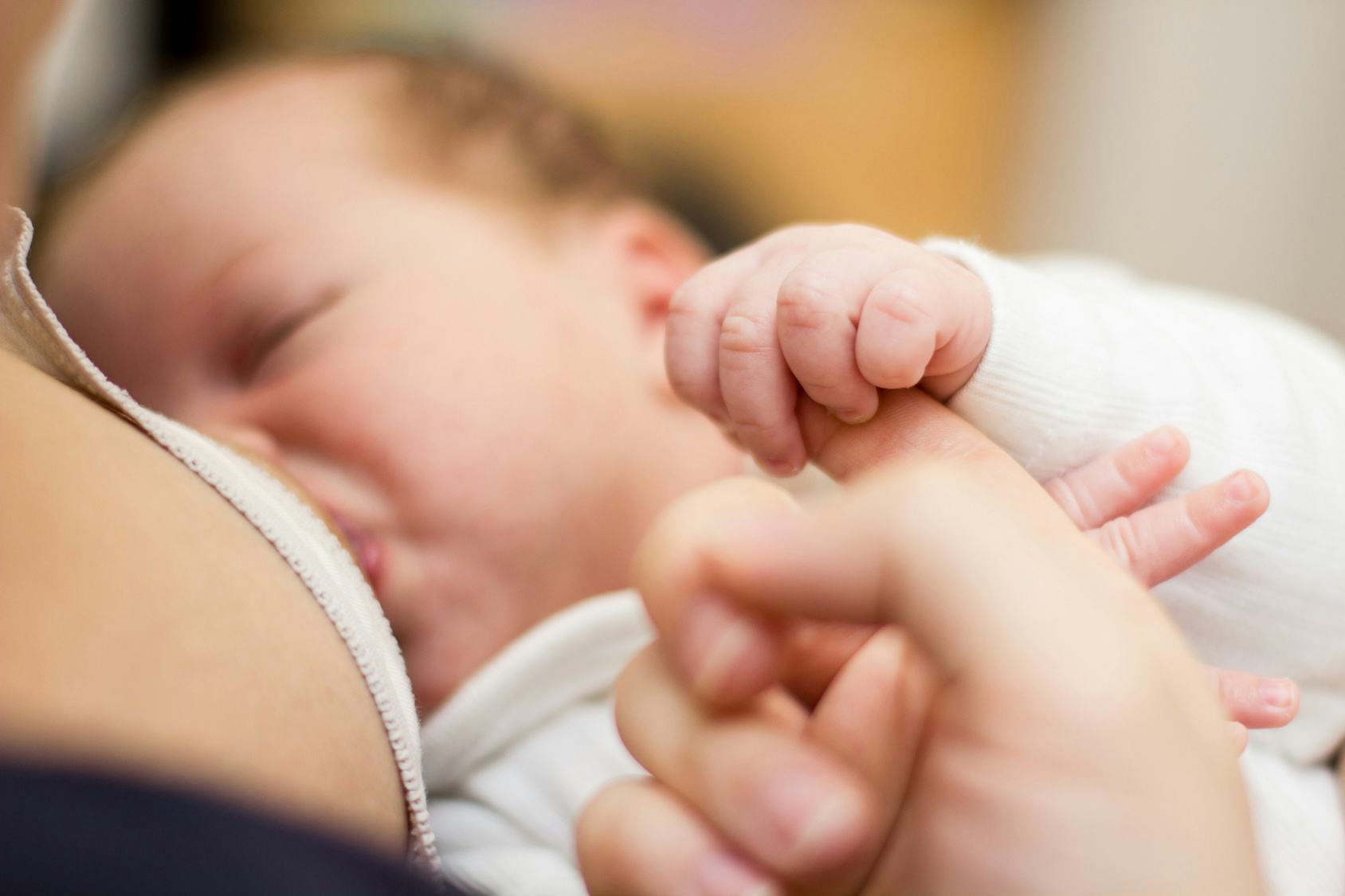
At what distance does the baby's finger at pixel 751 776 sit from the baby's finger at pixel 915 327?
0.16 m

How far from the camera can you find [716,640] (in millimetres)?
368

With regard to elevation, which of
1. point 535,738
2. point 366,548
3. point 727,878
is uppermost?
point 727,878

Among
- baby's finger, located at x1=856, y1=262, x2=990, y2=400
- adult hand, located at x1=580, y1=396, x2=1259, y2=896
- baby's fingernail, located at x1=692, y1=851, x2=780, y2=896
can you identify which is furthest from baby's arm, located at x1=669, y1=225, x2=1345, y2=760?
baby's fingernail, located at x1=692, y1=851, x2=780, y2=896

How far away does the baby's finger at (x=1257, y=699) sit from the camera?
51 centimetres

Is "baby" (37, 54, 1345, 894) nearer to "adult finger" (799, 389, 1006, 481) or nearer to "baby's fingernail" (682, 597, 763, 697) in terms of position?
"adult finger" (799, 389, 1006, 481)

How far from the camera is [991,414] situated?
526 mm

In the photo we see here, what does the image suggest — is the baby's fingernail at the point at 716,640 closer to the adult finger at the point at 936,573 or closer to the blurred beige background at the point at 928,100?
the adult finger at the point at 936,573

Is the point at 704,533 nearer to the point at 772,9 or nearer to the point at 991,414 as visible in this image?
the point at 991,414

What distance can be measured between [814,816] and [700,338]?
10.8 inches

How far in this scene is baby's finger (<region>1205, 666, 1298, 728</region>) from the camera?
51 centimetres

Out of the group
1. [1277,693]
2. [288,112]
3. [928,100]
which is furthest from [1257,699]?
[928,100]

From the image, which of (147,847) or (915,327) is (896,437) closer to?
(915,327)

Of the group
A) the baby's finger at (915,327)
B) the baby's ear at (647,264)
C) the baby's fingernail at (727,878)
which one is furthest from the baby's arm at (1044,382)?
the baby's ear at (647,264)

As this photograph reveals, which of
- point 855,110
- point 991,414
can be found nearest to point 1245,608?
point 991,414
